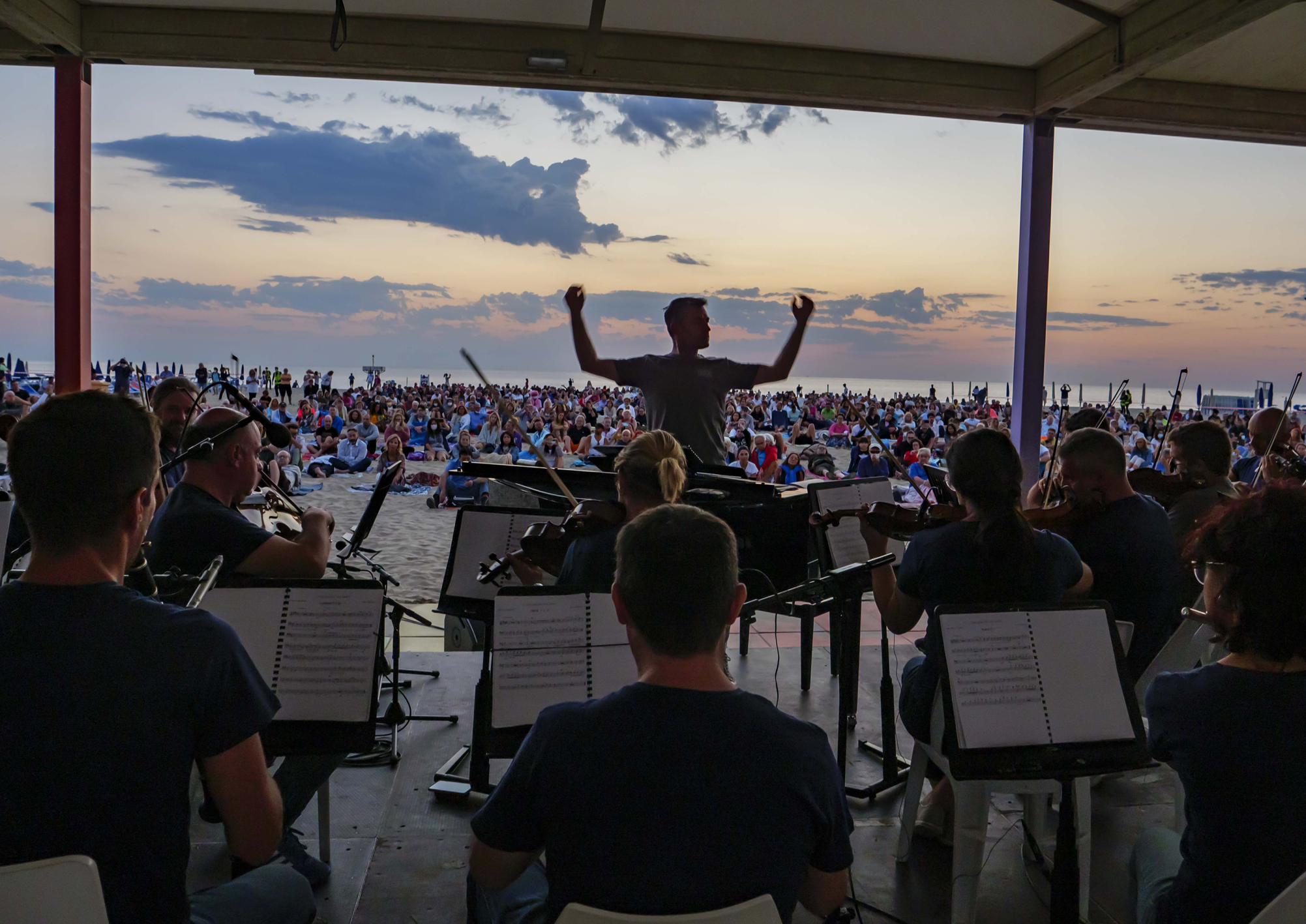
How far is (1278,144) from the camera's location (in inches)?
276

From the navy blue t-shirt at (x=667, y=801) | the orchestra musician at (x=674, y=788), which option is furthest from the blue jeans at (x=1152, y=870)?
the navy blue t-shirt at (x=667, y=801)

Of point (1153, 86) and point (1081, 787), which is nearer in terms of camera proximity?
point (1081, 787)

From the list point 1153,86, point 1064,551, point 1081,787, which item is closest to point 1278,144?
point 1153,86

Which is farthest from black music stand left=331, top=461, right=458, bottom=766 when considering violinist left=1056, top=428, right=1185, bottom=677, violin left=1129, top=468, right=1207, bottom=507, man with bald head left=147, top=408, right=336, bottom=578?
violin left=1129, top=468, right=1207, bottom=507

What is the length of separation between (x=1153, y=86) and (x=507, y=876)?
7.18 m

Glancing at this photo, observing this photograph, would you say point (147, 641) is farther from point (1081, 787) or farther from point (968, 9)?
point (968, 9)

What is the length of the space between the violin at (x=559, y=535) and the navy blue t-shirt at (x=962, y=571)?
981mm

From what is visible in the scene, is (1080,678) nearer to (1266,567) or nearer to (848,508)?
(1266,567)

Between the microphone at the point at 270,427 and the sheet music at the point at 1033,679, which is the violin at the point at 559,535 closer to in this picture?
the microphone at the point at 270,427

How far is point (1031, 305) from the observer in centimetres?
657

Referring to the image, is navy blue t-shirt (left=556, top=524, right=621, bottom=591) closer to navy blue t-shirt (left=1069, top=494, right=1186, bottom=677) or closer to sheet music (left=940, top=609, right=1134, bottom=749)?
sheet music (left=940, top=609, right=1134, bottom=749)

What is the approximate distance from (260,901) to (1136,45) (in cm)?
605

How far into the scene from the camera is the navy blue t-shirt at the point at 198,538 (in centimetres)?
273

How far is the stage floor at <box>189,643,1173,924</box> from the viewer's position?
8.56 feet
